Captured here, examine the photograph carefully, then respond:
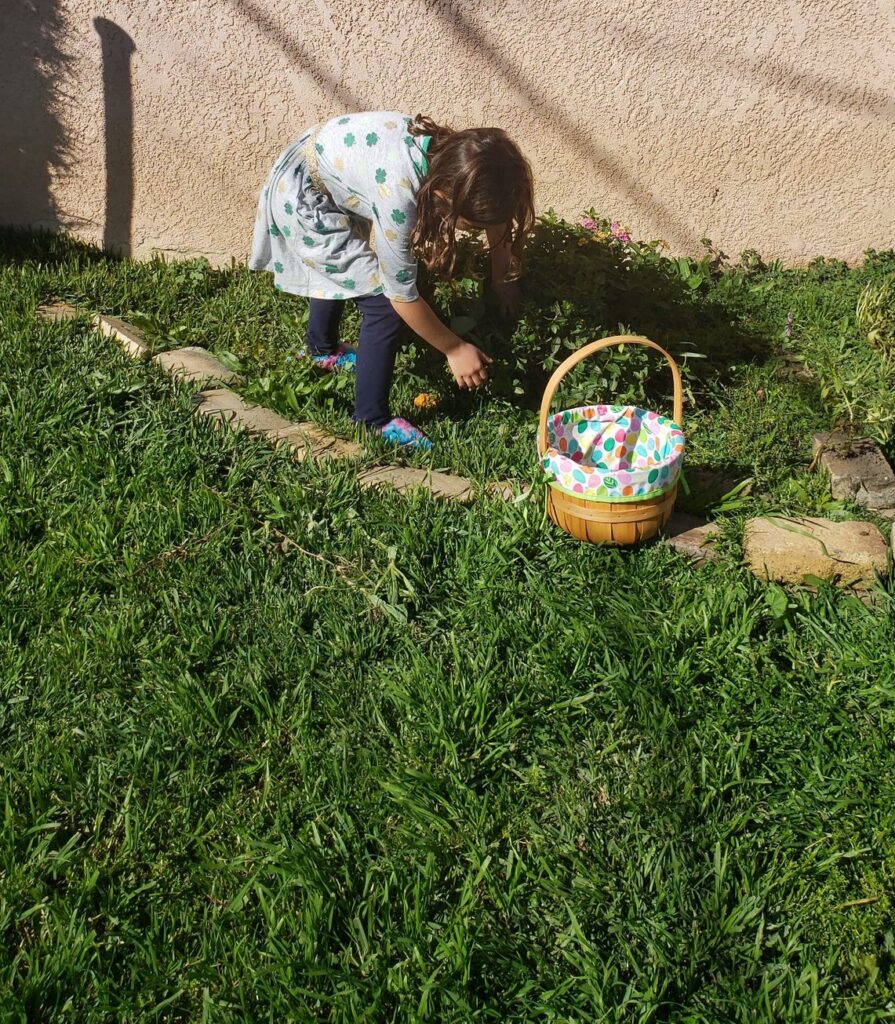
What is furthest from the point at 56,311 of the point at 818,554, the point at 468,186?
the point at 818,554

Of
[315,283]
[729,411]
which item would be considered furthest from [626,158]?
[315,283]

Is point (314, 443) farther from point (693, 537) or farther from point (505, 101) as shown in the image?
point (505, 101)

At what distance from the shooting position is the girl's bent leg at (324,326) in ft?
12.4

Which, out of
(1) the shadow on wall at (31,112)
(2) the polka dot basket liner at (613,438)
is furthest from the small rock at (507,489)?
(1) the shadow on wall at (31,112)

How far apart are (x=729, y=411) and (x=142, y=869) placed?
271 cm

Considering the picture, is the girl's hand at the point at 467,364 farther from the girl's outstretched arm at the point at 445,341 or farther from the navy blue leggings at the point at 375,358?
the navy blue leggings at the point at 375,358

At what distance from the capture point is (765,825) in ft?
6.83

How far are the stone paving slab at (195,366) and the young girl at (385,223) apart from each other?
0.38 meters

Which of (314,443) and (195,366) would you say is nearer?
(314,443)

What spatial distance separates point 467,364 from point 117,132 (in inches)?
103

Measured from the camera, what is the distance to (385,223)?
10.2 feet

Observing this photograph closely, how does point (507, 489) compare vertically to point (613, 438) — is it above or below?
below

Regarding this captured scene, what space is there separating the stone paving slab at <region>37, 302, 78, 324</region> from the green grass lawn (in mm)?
662

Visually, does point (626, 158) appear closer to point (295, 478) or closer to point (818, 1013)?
point (295, 478)
